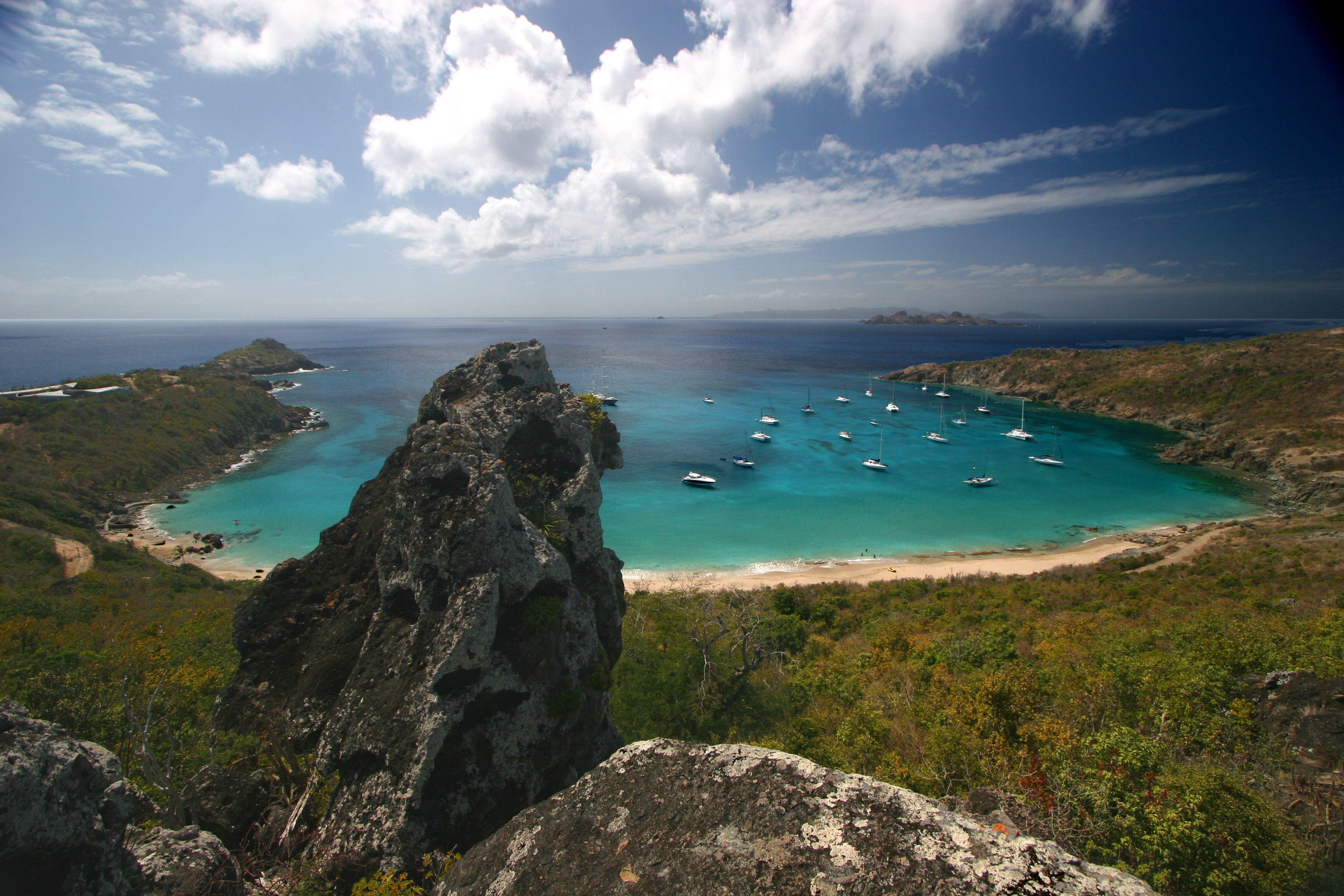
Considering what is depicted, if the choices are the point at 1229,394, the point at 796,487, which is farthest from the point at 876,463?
the point at 1229,394

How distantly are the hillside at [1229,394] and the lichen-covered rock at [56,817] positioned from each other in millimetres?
75293

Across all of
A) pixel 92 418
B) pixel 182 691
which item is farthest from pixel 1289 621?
pixel 92 418

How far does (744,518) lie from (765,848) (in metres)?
45.4

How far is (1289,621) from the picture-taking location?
16.4 m

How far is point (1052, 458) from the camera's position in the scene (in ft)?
217

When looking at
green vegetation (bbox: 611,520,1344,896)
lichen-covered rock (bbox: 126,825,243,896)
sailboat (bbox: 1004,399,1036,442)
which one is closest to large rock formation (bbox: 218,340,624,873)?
lichen-covered rock (bbox: 126,825,243,896)

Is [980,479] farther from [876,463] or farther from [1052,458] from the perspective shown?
[1052,458]

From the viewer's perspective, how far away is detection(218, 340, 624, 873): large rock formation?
9297 millimetres

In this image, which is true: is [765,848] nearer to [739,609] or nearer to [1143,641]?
[1143,641]

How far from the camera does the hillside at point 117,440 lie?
42750 millimetres

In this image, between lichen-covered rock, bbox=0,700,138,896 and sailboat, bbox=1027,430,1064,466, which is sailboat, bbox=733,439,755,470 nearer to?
sailboat, bbox=1027,430,1064,466

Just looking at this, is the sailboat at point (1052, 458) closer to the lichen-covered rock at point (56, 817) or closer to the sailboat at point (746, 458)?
the sailboat at point (746, 458)

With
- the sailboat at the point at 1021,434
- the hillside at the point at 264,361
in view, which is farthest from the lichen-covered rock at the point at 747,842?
the hillside at the point at 264,361

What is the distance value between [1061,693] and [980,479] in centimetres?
5222
